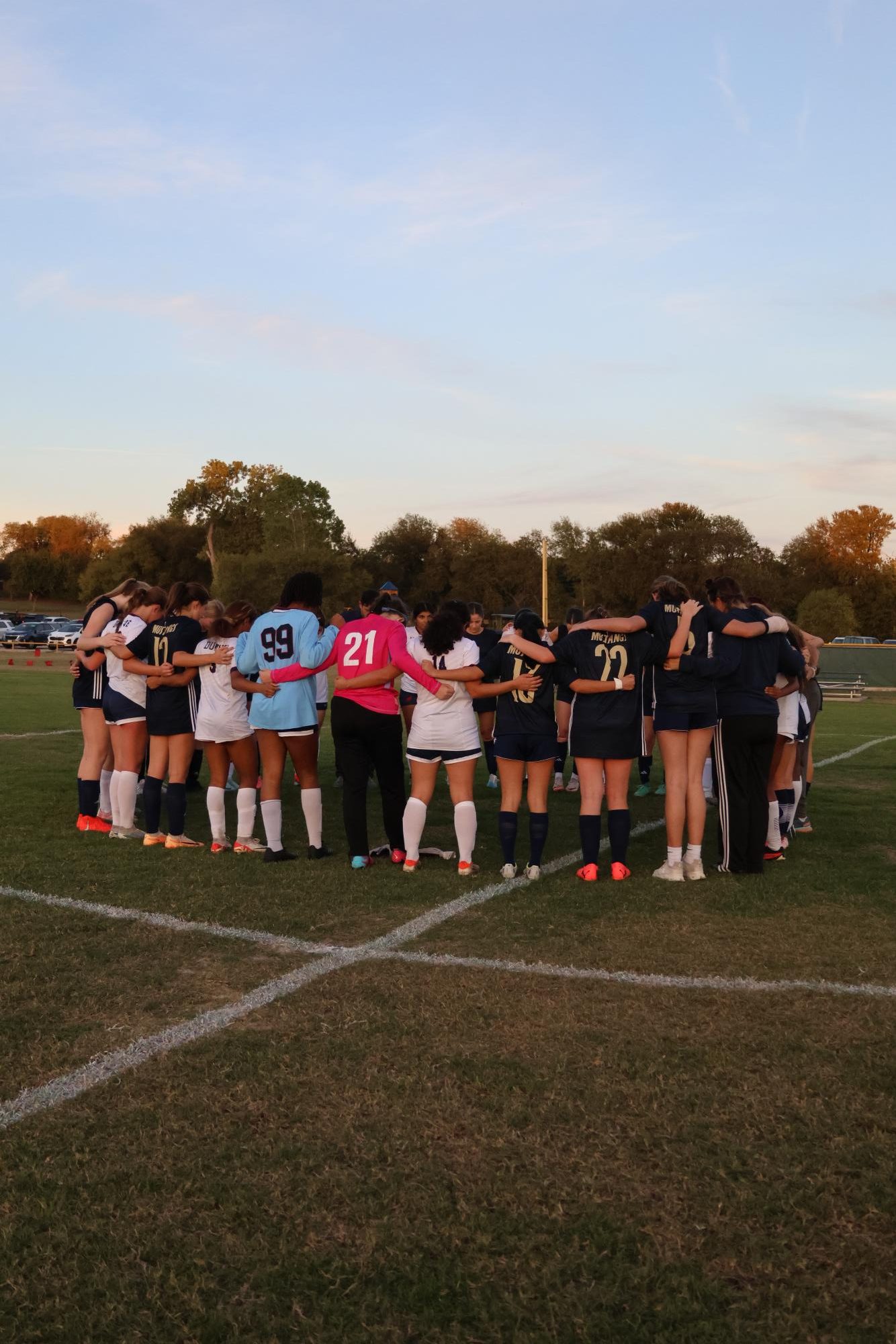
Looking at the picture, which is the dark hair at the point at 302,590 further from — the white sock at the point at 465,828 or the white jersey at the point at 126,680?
the white sock at the point at 465,828

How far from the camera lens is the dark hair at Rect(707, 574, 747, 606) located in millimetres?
7734

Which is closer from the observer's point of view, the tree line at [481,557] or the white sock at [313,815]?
the white sock at [313,815]

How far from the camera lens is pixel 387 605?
833cm

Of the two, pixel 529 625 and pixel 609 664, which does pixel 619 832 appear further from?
pixel 529 625

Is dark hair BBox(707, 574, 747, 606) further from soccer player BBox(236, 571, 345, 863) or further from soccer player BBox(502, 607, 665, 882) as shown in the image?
soccer player BBox(236, 571, 345, 863)

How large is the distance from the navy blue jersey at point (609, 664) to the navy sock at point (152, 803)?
10.9 feet

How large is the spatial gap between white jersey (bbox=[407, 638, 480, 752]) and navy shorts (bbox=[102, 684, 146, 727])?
2365 millimetres

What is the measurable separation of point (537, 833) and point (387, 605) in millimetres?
2125

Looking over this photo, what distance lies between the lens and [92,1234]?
9.98ft

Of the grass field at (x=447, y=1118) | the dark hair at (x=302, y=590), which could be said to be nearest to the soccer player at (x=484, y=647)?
the dark hair at (x=302, y=590)

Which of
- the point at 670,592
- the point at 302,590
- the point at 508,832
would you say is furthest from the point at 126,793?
the point at 670,592

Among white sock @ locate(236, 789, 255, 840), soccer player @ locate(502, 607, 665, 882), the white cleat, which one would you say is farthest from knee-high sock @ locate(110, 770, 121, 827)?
the white cleat

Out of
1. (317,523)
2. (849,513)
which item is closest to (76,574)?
(317,523)

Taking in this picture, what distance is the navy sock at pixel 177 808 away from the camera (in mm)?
8242
